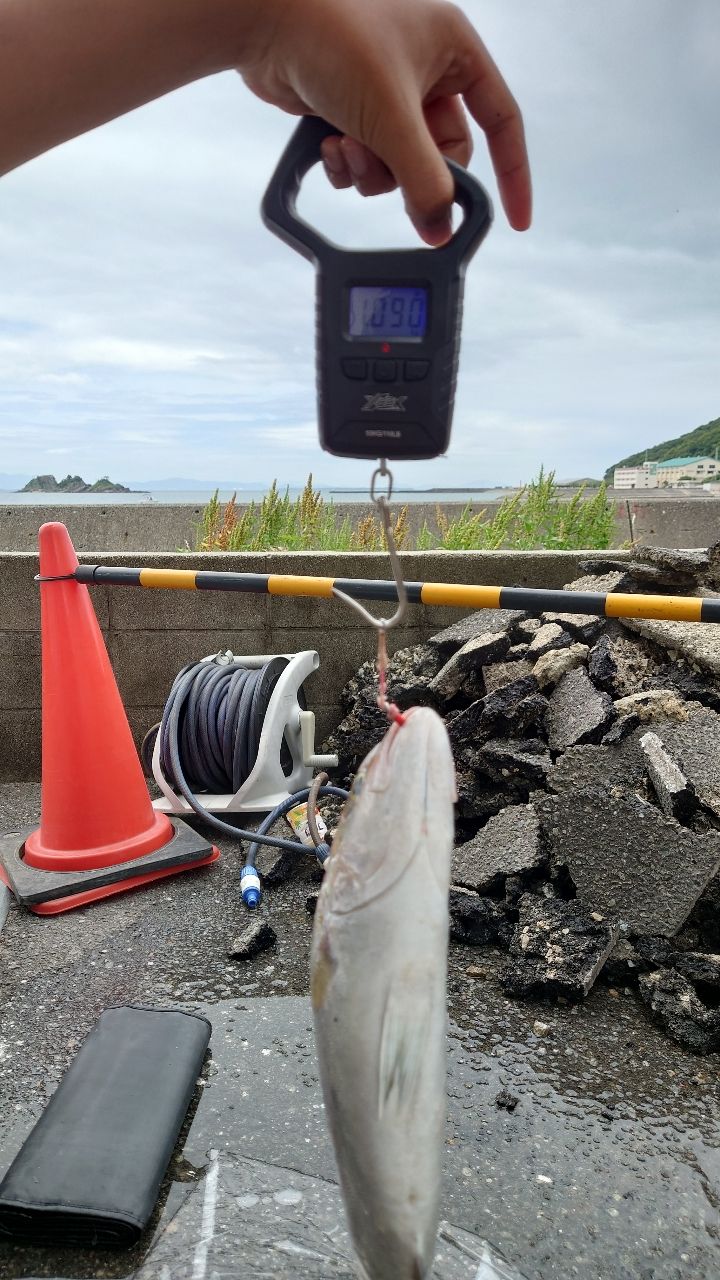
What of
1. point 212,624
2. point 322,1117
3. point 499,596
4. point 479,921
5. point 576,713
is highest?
point 499,596

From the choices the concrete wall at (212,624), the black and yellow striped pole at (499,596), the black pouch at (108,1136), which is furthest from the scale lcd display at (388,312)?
the concrete wall at (212,624)

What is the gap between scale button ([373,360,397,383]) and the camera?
1.03m

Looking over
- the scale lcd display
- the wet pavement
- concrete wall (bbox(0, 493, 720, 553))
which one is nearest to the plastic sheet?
the wet pavement

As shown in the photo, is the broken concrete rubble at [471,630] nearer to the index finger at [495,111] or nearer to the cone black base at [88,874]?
the cone black base at [88,874]

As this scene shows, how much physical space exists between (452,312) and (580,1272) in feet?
5.89

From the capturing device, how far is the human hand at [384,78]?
0.86 m

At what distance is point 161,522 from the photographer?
34.5 feet

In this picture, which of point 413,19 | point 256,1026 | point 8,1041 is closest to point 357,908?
point 413,19

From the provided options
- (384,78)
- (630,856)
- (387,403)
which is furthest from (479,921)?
(384,78)

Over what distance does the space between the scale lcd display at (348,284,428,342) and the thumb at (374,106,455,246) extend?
9cm

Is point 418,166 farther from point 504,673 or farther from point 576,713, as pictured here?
point 504,673

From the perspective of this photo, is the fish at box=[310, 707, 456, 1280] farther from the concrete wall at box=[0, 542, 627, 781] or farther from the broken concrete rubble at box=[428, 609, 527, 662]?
the concrete wall at box=[0, 542, 627, 781]

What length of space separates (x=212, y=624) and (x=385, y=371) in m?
3.79

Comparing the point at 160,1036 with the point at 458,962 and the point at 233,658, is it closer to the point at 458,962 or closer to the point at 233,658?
the point at 458,962
